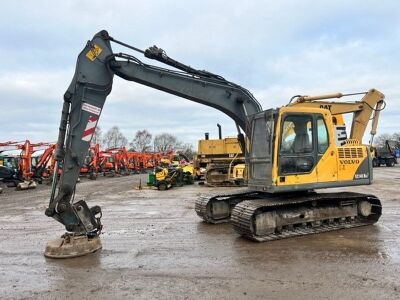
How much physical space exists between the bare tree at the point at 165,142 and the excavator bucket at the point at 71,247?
10901 cm

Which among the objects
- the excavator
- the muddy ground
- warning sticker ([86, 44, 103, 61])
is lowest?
the muddy ground

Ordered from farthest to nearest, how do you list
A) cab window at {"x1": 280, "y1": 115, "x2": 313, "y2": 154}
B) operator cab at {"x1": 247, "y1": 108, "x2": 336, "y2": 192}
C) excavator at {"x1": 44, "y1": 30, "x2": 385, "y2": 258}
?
cab window at {"x1": 280, "y1": 115, "x2": 313, "y2": 154} → operator cab at {"x1": 247, "y1": 108, "x2": 336, "y2": 192} → excavator at {"x1": 44, "y1": 30, "x2": 385, "y2": 258}

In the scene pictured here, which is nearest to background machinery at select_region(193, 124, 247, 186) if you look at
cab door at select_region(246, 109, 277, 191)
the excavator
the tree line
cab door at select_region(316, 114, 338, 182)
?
the excavator

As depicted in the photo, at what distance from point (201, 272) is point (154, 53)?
4543 millimetres

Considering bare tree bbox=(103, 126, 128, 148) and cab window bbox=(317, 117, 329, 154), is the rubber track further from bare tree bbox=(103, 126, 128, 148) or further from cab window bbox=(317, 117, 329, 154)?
bare tree bbox=(103, 126, 128, 148)

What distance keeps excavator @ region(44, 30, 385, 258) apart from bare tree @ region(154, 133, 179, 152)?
107345 mm

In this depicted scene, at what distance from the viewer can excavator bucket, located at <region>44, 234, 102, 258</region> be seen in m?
7.00

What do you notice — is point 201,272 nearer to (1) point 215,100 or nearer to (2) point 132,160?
(1) point 215,100

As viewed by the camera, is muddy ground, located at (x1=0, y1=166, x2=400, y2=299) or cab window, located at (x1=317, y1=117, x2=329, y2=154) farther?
cab window, located at (x1=317, y1=117, x2=329, y2=154)

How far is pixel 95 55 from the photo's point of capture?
775 cm

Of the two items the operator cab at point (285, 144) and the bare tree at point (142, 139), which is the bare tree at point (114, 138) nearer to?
the bare tree at point (142, 139)

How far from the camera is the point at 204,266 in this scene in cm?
627

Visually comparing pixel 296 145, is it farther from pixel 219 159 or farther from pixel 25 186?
pixel 25 186

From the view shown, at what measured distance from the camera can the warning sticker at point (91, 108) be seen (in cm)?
761
